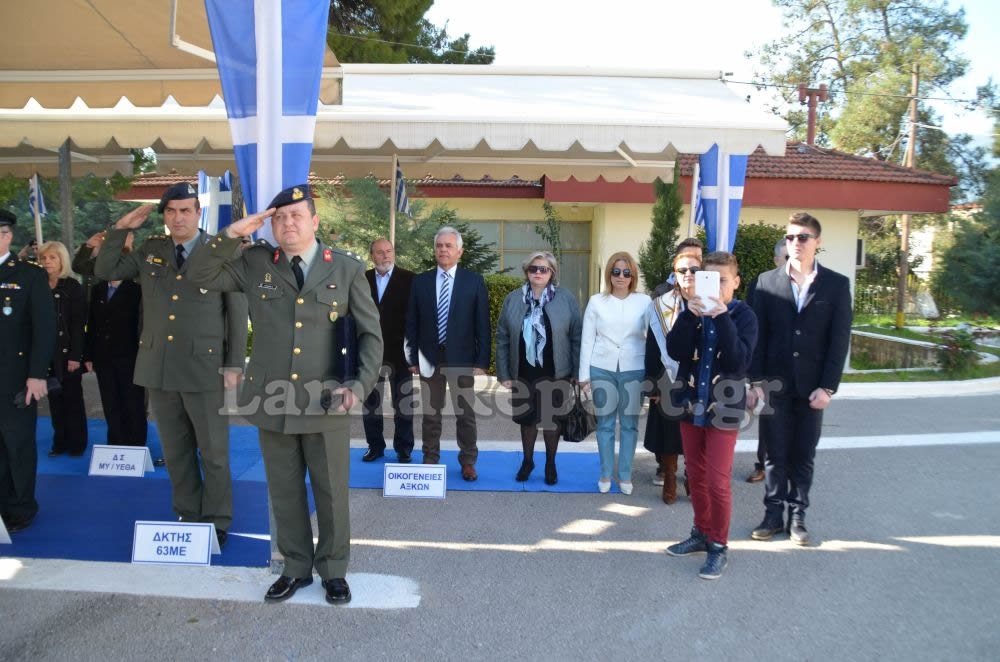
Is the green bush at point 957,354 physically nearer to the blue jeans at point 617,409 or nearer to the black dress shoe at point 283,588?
the blue jeans at point 617,409

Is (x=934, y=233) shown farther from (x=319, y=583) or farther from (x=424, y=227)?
(x=319, y=583)

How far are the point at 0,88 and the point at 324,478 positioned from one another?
6.17 metres

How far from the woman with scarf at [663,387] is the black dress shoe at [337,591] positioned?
246cm

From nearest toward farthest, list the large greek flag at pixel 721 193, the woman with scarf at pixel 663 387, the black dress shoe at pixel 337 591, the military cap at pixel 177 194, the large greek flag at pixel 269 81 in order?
1. the black dress shoe at pixel 337 591
2. the large greek flag at pixel 269 81
3. the military cap at pixel 177 194
4. the woman with scarf at pixel 663 387
5. the large greek flag at pixel 721 193

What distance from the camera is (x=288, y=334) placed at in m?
3.96

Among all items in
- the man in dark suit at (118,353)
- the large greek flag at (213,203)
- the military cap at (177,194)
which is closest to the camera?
the military cap at (177,194)

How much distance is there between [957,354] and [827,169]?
6.37 meters

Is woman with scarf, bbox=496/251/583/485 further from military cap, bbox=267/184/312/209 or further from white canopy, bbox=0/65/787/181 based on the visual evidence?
military cap, bbox=267/184/312/209

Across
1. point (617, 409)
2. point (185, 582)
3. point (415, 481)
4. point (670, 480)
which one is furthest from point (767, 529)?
point (185, 582)

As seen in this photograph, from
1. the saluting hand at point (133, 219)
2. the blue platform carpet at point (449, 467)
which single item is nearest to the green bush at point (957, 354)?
the blue platform carpet at point (449, 467)

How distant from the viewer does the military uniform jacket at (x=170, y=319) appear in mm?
4773

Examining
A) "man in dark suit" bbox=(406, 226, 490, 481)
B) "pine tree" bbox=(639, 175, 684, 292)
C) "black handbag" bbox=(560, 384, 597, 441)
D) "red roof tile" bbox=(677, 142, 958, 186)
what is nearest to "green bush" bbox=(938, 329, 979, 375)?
"red roof tile" bbox=(677, 142, 958, 186)

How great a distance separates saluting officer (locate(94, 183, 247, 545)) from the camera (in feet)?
15.7

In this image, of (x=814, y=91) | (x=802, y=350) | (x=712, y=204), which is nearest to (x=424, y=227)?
(x=712, y=204)
